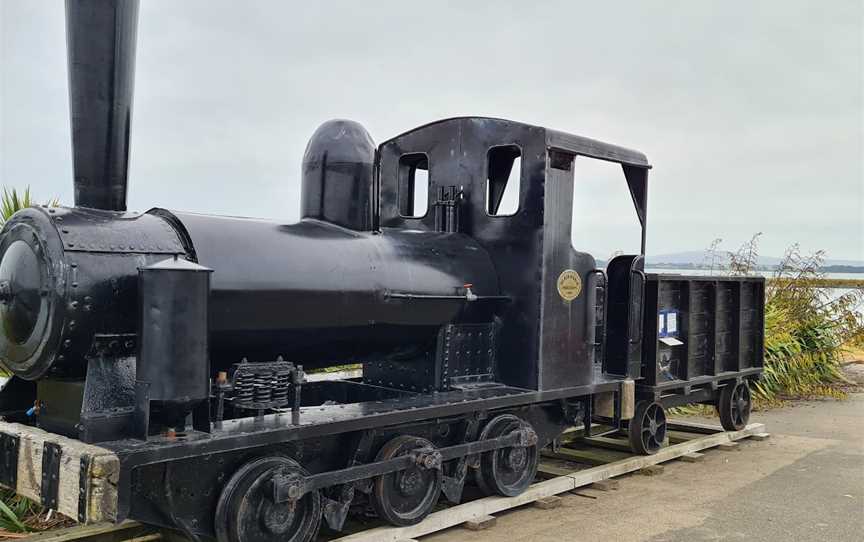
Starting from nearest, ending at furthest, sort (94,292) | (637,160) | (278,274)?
(94,292) < (278,274) < (637,160)

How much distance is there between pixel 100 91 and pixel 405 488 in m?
2.95

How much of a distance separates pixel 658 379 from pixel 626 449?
2.62ft

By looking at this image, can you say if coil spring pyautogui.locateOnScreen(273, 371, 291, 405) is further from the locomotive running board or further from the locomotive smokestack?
the locomotive smokestack

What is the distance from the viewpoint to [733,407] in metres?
8.95

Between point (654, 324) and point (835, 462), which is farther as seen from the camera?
point (835, 462)

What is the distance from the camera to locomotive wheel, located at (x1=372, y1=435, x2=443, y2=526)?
5.04 m

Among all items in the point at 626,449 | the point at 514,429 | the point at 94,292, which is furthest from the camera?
the point at 626,449

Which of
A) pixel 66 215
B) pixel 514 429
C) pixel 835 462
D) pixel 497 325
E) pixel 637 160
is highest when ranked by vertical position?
pixel 637 160

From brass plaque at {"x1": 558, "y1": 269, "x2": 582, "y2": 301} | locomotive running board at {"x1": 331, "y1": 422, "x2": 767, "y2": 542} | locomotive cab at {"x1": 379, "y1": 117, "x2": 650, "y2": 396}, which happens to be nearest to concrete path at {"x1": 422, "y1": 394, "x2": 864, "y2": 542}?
locomotive running board at {"x1": 331, "y1": 422, "x2": 767, "y2": 542}

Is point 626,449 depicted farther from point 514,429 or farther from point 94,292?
point 94,292

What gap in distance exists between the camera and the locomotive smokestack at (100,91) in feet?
12.8

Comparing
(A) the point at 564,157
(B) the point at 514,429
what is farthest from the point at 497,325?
(A) the point at 564,157

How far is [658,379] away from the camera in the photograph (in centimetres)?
749

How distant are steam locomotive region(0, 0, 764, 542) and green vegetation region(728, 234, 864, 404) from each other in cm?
569
